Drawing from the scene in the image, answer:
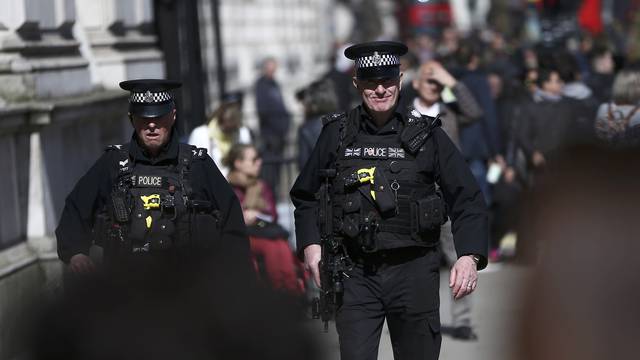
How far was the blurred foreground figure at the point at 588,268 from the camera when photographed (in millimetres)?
4004

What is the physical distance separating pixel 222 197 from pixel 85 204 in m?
0.62

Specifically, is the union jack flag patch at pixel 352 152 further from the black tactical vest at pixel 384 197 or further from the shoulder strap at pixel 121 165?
the shoulder strap at pixel 121 165

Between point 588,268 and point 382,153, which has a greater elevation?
point 382,153

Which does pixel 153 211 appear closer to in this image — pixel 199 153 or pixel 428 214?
pixel 199 153

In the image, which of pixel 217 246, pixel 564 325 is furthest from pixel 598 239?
pixel 217 246

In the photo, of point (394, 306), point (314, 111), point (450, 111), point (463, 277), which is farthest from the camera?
point (314, 111)

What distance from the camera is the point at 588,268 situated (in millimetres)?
4051

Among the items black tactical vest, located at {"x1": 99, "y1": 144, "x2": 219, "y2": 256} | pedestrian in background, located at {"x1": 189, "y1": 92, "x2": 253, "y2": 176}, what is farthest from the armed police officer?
pedestrian in background, located at {"x1": 189, "y1": 92, "x2": 253, "y2": 176}

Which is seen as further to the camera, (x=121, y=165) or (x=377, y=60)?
(x=121, y=165)

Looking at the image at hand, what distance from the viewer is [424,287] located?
20.4 feet

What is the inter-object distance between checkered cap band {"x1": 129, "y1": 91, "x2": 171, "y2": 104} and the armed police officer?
813 millimetres

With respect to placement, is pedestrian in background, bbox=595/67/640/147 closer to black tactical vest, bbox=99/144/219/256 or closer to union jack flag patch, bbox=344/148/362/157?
union jack flag patch, bbox=344/148/362/157

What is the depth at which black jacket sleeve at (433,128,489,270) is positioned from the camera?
246 inches

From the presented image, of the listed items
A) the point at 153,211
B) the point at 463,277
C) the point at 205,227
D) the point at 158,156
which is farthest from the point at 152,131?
the point at 463,277
